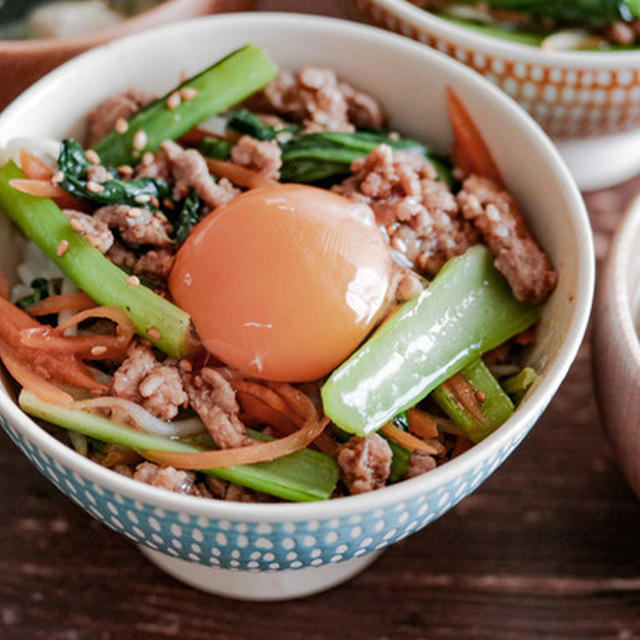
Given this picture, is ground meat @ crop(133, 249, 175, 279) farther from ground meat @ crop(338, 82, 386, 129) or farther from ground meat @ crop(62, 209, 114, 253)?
ground meat @ crop(338, 82, 386, 129)

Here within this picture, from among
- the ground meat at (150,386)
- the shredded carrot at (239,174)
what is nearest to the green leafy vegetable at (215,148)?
the shredded carrot at (239,174)

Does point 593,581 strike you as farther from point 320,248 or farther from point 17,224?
point 17,224

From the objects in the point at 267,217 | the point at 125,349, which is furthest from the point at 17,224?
the point at 267,217

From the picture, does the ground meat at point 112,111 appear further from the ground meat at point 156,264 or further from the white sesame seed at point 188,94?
the ground meat at point 156,264

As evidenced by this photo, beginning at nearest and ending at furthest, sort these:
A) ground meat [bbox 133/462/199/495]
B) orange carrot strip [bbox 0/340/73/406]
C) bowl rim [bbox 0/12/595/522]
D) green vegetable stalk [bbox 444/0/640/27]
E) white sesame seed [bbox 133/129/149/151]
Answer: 1. bowl rim [bbox 0/12/595/522]
2. ground meat [bbox 133/462/199/495]
3. orange carrot strip [bbox 0/340/73/406]
4. white sesame seed [bbox 133/129/149/151]
5. green vegetable stalk [bbox 444/0/640/27]

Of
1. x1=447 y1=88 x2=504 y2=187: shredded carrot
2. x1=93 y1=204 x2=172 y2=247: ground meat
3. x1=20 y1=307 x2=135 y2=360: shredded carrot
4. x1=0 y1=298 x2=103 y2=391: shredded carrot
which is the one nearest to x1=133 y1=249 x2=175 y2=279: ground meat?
x1=93 y1=204 x2=172 y2=247: ground meat

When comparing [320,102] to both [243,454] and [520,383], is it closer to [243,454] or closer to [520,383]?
[520,383]
